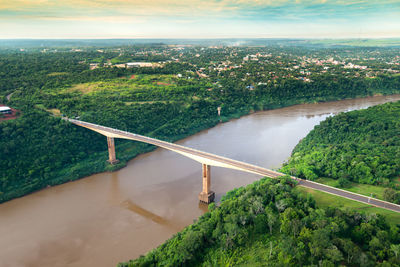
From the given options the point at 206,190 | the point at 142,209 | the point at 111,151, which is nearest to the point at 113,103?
the point at 111,151

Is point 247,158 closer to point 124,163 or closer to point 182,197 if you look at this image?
point 182,197

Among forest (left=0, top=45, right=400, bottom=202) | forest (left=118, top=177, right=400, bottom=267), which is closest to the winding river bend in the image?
forest (left=0, top=45, right=400, bottom=202)

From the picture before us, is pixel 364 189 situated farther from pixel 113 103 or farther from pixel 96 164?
pixel 113 103

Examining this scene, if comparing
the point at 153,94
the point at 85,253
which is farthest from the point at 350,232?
the point at 153,94

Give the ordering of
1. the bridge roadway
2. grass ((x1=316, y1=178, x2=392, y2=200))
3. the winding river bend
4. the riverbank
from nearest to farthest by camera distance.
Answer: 1. the bridge roadway
2. the winding river bend
3. grass ((x1=316, y1=178, x2=392, y2=200))
4. the riverbank

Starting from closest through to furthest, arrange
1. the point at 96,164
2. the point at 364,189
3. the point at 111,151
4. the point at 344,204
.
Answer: the point at 344,204
the point at 364,189
the point at 96,164
the point at 111,151

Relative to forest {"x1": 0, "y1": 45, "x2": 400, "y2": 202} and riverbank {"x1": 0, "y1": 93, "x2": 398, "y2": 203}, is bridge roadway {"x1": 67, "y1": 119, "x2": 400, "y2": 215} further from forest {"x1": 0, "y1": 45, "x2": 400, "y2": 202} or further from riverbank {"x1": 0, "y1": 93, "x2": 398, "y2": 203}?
forest {"x1": 0, "y1": 45, "x2": 400, "y2": 202}
